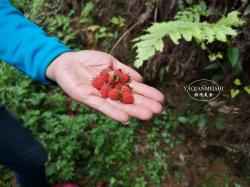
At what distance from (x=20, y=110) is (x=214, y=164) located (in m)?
2.34

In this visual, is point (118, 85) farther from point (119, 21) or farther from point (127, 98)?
point (119, 21)

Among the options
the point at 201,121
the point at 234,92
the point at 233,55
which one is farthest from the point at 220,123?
the point at 233,55

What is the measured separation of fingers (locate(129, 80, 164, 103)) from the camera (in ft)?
8.41

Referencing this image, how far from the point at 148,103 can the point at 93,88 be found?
0.44m

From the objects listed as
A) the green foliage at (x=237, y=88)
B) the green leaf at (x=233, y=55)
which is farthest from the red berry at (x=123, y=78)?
the green foliage at (x=237, y=88)

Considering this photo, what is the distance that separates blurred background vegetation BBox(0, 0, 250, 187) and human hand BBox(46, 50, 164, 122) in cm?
75

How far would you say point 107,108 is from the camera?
241cm

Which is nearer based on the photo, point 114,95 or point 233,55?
point 114,95

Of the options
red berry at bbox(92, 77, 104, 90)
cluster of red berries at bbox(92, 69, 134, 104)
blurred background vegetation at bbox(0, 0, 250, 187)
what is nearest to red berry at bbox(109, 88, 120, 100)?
cluster of red berries at bbox(92, 69, 134, 104)

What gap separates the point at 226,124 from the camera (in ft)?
11.8

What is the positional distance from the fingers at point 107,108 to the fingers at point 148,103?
7.1 inches

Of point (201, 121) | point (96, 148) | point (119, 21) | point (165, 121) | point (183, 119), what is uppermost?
point (119, 21)

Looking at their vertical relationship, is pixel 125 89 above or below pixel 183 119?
above

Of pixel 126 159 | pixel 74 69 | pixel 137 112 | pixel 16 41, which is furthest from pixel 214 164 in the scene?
pixel 16 41
